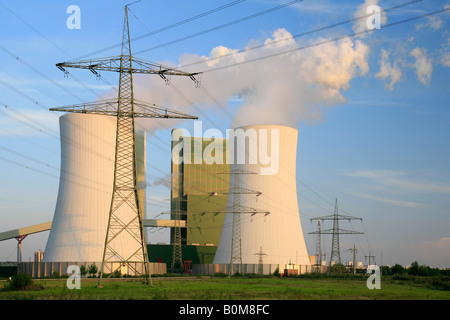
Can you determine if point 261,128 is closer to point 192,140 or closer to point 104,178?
point 104,178

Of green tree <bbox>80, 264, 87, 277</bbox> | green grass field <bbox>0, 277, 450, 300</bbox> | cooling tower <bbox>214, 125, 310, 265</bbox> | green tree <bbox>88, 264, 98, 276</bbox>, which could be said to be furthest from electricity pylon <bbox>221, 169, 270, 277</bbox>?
green grass field <bbox>0, 277, 450, 300</bbox>

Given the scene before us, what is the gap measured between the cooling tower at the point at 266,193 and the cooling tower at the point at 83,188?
1011 cm

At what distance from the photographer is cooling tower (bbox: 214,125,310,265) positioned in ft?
141

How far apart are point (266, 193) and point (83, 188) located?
14.0 metres

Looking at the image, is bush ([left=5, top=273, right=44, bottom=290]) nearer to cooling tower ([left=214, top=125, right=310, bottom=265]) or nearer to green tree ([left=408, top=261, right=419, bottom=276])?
cooling tower ([left=214, top=125, right=310, bottom=265])

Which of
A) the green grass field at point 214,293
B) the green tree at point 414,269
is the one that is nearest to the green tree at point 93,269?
the green grass field at point 214,293

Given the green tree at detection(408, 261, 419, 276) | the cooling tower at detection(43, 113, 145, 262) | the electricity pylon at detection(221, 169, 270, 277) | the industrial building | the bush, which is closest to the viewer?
the bush

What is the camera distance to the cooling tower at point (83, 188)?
38031 mm

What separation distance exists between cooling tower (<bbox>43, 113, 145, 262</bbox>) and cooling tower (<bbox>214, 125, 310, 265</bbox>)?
10109 mm

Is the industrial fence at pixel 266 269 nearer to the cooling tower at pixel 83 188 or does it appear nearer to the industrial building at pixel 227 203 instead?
the industrial building at pixel 227 203

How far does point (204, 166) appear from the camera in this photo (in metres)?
70.0

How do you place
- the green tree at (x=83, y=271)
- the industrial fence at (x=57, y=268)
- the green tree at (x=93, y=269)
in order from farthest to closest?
the industrial fence at (x=57, y=268), the green tree at (x=93, y=269), the green tree at (x=83, y=271)

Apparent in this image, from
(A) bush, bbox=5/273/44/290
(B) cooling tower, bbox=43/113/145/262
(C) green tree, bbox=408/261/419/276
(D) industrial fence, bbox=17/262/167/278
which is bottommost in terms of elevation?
(C) green tree, bbox=408/261/419/276
